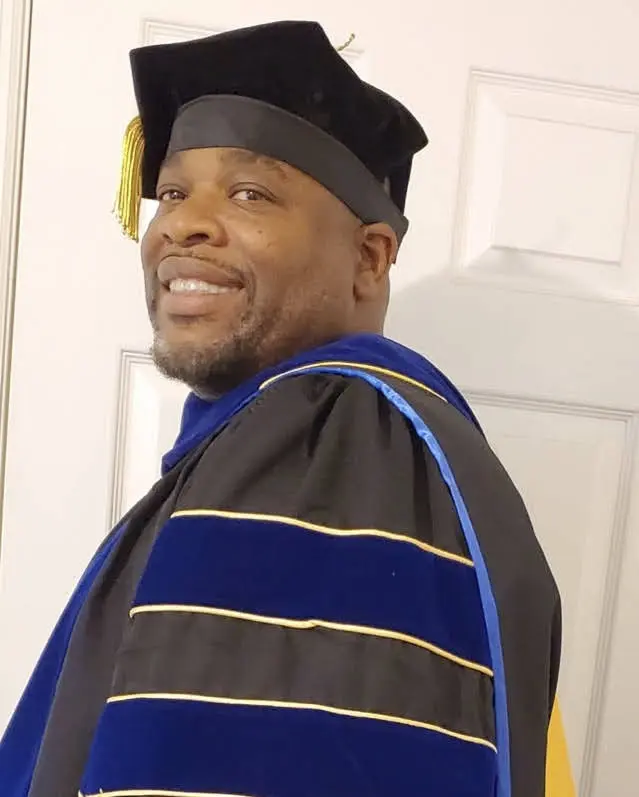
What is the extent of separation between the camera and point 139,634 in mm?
542

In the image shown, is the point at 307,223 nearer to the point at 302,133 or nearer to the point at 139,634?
the point at 302,133

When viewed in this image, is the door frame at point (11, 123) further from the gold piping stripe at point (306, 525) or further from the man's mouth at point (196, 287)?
the gold piping stripe at point (306, 525)

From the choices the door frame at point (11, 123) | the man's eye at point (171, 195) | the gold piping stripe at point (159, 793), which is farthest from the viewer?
the door frame at point (11, 123)

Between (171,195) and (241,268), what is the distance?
0.12 metres

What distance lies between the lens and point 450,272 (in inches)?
44.4

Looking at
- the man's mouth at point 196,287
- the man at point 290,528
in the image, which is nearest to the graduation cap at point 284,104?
the man at point 290,528

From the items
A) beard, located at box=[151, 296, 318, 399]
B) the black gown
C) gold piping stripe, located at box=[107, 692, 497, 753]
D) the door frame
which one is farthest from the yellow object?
the door frame

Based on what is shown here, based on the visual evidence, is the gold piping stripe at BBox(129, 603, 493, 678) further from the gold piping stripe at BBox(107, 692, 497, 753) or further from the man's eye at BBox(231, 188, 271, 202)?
the man's eye at BBox(231, 188, 271, 202)

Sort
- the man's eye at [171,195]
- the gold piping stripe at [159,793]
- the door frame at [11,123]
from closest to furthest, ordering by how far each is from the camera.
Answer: the gold piping stripe at [159,793] → the man's eye at [171,195] → the door frame at [11,123]

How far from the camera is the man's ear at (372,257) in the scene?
0.78m

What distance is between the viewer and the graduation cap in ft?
2.30

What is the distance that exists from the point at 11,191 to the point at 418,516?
2.44ft

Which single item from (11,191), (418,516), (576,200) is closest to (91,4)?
(11,191)

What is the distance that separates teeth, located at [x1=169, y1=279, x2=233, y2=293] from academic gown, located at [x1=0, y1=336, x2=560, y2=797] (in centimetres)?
10
